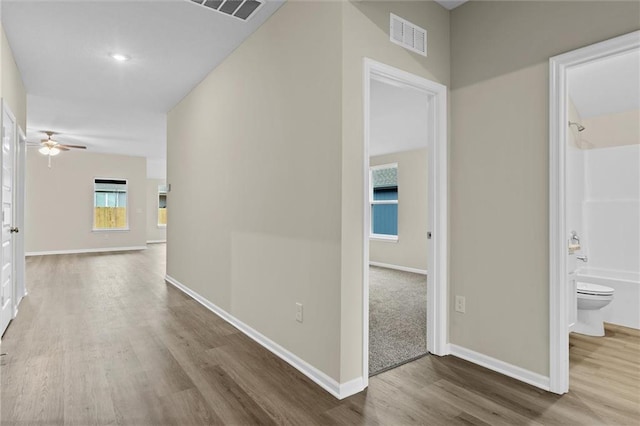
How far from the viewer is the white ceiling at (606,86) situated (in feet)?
9.96

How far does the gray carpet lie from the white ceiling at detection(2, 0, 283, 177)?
9.22 ft

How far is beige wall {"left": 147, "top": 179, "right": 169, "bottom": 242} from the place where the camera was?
40.8ft

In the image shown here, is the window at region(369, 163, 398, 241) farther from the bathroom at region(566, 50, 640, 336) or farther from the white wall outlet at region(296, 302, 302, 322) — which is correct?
the white wall outlet at region(296, 302, 302, 322)

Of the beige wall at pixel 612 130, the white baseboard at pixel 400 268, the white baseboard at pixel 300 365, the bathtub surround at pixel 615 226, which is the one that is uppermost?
the beige wall at pixel 612 130

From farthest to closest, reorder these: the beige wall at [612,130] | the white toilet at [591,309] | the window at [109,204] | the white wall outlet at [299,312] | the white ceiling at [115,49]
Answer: the window at [109,204] < the beige wall at [612,130] < the white toilet at [591,309] < the white ceiling at [115,49] < the white wall outlet at [299,312]

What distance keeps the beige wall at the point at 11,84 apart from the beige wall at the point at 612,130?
226 inches

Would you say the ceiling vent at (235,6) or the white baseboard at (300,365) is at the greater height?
the ceiling vent at (235,6)

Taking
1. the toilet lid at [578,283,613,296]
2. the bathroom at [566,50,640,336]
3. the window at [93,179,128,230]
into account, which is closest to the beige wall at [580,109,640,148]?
the bathroom at [566,50,640,336]

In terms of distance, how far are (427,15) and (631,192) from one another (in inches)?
115

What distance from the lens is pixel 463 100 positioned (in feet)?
8.72

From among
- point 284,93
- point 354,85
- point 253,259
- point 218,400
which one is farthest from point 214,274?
point 354,85

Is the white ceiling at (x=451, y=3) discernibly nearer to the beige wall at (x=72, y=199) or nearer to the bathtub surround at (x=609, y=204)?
the bathtub surround at (x=609, y=204)

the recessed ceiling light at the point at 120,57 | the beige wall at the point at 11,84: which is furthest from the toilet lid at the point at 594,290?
the beige wall at the point at 11,84

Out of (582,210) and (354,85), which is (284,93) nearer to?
(354,85)
